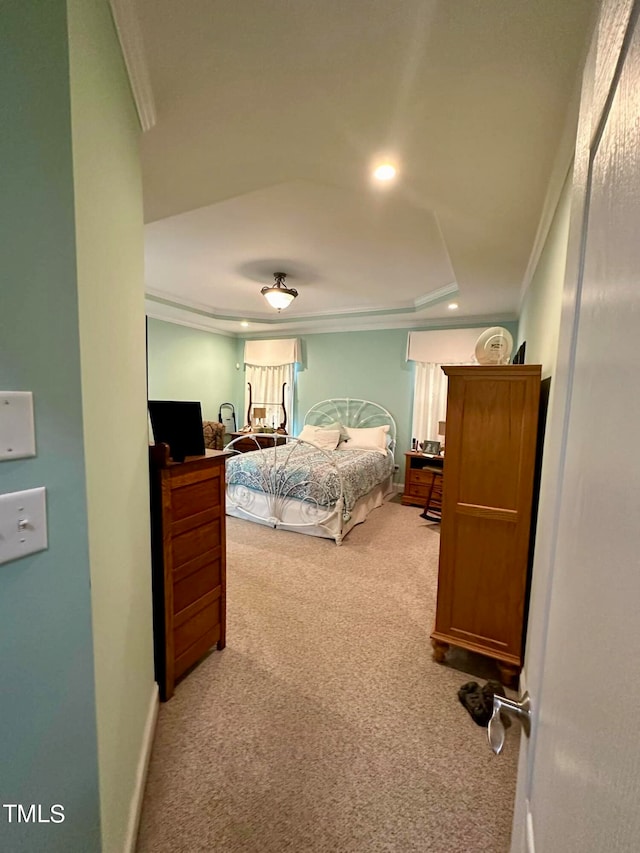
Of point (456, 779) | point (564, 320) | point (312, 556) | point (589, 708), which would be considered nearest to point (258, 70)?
point (564, 320)

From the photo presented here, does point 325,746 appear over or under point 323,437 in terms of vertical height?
under

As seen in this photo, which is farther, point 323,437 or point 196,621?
point 323,437

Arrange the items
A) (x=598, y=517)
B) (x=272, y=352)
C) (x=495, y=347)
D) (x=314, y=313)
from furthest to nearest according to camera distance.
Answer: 1. (x=272, y=352)
2. (x=314, y=313)
3. (x=495, y=347)
4. (x=598, y=517)

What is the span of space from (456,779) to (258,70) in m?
2.70

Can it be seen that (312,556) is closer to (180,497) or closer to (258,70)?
(180,497)

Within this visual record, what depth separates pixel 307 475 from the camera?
356 cm

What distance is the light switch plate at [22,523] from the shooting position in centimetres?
66

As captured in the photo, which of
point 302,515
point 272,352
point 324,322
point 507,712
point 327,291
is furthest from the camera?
point 272,352

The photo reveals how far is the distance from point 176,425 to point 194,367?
175 inches

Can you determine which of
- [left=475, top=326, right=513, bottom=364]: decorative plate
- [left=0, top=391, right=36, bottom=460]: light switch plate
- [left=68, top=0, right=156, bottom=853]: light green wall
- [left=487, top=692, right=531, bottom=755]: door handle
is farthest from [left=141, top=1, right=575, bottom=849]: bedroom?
[left=0, top=391, right=36, bottom=460]: light switch plate

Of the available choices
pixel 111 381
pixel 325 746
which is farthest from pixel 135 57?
pixel 325 746

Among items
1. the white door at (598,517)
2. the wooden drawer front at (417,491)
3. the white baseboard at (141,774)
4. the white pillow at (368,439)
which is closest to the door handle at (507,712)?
the white door at (598,517)

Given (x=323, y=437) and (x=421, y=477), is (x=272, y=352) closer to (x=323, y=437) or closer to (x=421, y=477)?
(x=323, y=437)

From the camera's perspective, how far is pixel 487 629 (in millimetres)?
1890
